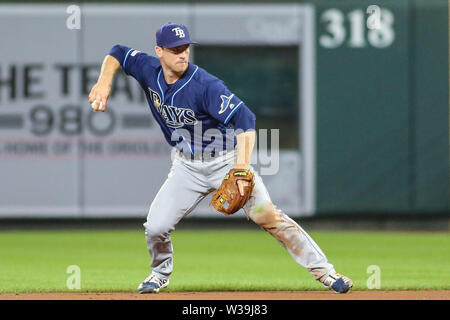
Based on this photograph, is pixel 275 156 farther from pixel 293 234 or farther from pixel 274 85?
pixel 293 234

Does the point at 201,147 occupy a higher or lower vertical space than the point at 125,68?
lower

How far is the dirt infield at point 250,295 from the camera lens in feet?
22.4

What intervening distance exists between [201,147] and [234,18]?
796cm

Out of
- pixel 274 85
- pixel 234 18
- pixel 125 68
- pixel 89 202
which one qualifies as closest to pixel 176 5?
pixel 234 18

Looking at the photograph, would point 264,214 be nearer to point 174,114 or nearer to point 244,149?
point 244,149

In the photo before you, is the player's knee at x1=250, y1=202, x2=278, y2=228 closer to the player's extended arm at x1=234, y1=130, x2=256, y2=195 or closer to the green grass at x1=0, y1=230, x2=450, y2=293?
the player's extended arm at x1=234, y1=130, x2=256, y2=195

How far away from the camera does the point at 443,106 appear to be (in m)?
14.7

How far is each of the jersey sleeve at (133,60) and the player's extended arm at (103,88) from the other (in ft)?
0.18

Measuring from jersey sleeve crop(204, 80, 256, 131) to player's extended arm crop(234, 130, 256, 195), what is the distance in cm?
7

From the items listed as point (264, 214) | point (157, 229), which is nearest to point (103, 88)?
point (157, 229)

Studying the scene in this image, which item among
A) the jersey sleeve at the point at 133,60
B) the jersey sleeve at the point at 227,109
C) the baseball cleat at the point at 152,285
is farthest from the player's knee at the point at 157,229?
the jersey sleeve at the point at 133,60

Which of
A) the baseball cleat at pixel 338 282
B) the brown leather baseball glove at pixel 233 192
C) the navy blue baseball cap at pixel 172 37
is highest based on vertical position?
the navy blue baseball cap at pixel 172 37

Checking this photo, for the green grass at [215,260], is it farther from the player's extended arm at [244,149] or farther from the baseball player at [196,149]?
the player's extended arm at [244,149]

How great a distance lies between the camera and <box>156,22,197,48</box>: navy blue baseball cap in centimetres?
666
